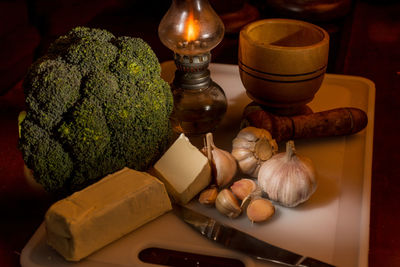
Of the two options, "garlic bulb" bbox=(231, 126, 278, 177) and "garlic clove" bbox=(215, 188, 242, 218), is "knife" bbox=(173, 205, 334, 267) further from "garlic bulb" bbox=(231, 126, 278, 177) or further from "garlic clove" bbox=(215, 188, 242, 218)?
"garlic bulb" bbox=(231, 126, 278, 177)

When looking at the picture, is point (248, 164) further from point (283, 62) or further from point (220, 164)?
point (283, 62)

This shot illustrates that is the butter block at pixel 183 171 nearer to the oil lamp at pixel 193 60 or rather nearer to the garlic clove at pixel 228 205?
the garlic clove at pixel 228 205

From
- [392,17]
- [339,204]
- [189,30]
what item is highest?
[189,30]

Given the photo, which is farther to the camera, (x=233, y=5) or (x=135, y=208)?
(x=233, y=5)

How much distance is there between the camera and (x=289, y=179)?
0.72 m

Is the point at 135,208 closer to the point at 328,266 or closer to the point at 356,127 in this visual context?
the point at 328,266

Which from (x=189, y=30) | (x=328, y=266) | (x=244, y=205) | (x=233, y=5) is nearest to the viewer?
(x=328, y=266)

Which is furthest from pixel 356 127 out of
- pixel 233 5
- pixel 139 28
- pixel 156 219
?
pixel 139 28

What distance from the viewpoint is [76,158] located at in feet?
2.43

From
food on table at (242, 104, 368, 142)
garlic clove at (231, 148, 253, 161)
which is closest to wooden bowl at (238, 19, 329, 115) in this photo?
food on table at (242, 104, 368, 142)

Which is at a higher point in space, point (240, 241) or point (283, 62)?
point (283, 62)

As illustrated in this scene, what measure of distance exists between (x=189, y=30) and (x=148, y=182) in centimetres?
33

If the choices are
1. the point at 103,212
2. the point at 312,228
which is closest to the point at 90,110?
the point at 103,212

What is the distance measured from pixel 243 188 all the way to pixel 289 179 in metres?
0.08
